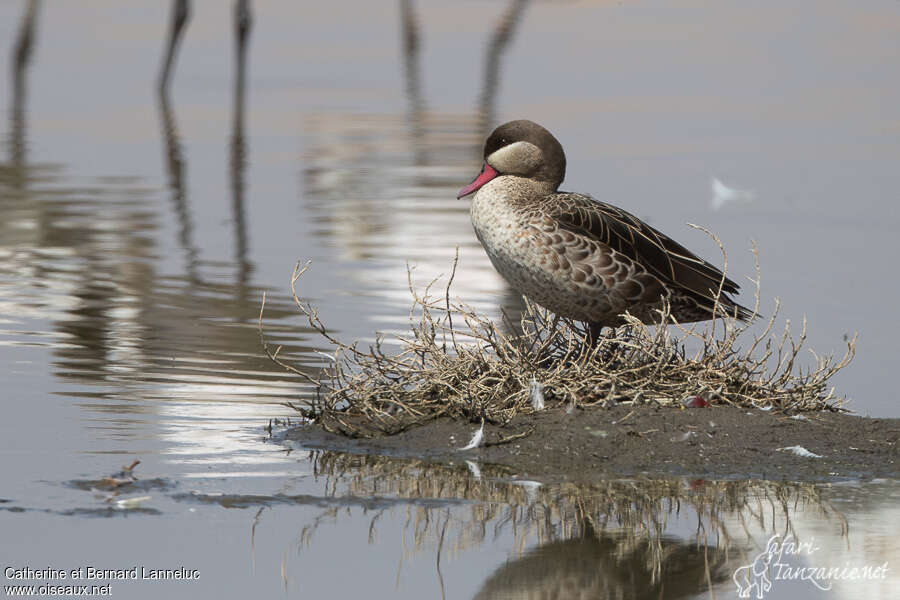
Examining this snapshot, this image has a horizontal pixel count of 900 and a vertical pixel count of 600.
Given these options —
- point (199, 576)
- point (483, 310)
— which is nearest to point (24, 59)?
point (483, 310)

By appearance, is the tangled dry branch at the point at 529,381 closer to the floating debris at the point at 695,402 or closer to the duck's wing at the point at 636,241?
the floating debris at the point at 695,402

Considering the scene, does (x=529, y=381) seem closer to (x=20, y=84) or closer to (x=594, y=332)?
(x=594, y=332)

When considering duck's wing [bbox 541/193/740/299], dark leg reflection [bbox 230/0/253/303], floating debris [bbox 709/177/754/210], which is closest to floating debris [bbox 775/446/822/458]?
duck's wing [bbox 541/193/740/299]

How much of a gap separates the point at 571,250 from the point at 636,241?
400 millimetres

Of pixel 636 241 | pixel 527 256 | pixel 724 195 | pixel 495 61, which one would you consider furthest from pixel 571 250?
pixel 495 61

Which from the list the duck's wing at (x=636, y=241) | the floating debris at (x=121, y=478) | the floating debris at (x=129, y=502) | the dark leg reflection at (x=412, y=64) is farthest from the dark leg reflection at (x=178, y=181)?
the floating debris at (x=129, y=502)

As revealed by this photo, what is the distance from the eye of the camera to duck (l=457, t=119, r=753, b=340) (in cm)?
713

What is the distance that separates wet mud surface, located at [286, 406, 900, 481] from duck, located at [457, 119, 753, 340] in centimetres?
48

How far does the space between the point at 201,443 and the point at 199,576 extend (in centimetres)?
169

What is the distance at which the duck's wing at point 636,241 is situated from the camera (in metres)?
7.30

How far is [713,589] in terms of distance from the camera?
525cm

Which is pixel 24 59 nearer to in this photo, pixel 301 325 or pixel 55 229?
pixel 55 229

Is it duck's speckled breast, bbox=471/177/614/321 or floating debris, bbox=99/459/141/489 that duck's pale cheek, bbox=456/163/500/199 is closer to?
duck's speckled breast, bbox=471/177/614/321

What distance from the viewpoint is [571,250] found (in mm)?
7129
